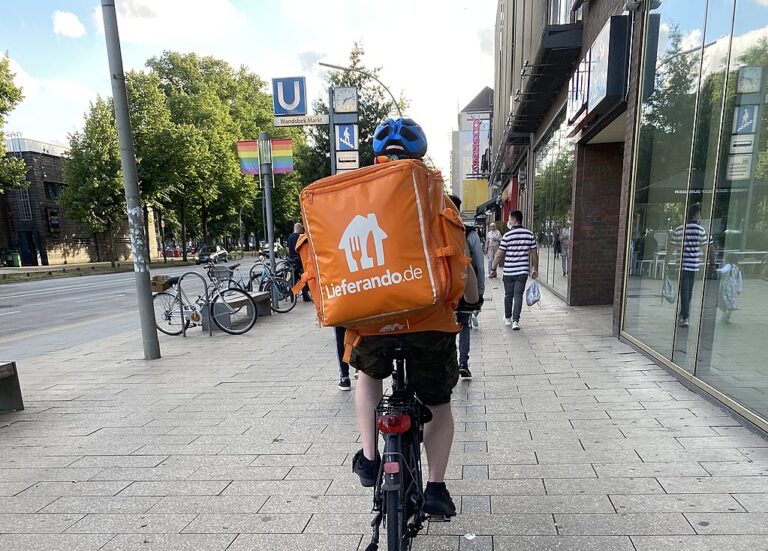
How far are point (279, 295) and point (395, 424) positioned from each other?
861cm

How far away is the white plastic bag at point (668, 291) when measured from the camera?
16.2ft

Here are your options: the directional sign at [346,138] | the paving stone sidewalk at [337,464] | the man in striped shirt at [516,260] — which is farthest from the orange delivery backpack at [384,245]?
the directional sign at [346,138]

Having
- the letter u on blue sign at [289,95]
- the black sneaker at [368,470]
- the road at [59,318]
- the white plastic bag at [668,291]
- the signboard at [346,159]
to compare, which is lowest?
the road at [59,318]

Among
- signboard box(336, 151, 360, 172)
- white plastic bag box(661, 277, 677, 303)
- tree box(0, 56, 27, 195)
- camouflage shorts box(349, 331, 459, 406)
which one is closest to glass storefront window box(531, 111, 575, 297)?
white plastic bag box(661, 277, 677, 303)

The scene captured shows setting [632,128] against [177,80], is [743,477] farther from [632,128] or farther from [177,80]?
[177,80]

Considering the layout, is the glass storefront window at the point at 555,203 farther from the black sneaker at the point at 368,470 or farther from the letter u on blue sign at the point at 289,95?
the black sneaker at the point at 368,470

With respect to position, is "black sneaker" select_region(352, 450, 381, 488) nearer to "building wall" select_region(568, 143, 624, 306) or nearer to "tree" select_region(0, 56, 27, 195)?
"building wall" select_region(568, 143, 624, 306)

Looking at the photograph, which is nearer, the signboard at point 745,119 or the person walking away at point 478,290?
the person walking away at point 478,290

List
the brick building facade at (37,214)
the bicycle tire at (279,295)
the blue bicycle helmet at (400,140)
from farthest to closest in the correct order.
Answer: the brick building facade at (37,214) → the bicycle tire at (279,295) → the blue bicycle helmet at (400,140)

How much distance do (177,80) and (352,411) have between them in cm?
4051

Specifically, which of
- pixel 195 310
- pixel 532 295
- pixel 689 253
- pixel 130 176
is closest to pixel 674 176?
pixel 689 253

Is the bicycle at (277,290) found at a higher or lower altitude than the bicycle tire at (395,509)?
lower

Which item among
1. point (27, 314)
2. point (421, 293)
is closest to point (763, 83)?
point (421, 293)

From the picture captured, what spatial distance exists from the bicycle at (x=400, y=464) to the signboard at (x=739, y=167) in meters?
3.37
